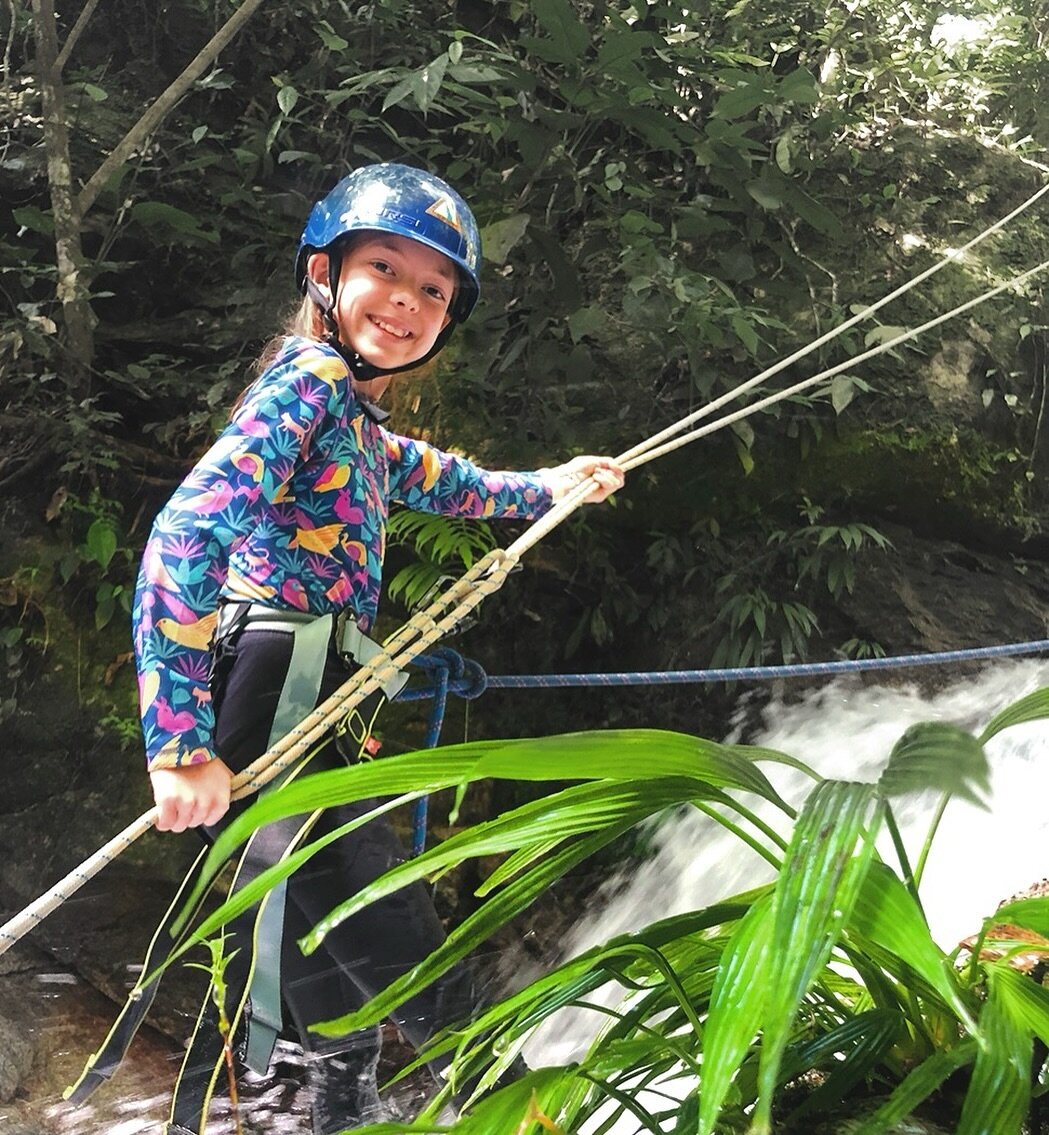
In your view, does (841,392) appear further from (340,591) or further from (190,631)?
(190,631)

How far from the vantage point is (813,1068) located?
0.58m

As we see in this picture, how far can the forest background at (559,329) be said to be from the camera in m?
2.09

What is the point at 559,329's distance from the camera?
2236 millimetres

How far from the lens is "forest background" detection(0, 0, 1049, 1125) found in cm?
209

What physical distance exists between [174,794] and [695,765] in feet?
1.80

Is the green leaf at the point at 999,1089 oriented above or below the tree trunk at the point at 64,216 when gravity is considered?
below

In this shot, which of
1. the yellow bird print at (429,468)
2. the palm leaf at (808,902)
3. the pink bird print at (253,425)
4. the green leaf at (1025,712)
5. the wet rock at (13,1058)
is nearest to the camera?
the palm leaf at (808,902)

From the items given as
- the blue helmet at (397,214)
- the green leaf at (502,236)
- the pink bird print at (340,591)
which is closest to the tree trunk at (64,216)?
the green leaf at (502,236)

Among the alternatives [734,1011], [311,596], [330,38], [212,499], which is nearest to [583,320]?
[330,38]

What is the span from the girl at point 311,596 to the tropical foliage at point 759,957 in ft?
1.20

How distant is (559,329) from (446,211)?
1.09 meters

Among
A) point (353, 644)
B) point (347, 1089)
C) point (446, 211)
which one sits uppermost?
point (446, 211)

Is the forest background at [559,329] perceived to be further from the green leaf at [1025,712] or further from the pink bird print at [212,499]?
the green leaf at [1025,712]

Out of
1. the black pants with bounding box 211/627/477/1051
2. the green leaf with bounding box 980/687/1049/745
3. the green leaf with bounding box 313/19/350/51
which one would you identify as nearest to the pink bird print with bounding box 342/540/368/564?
the black pants with bounding box 211/627/477/1051
